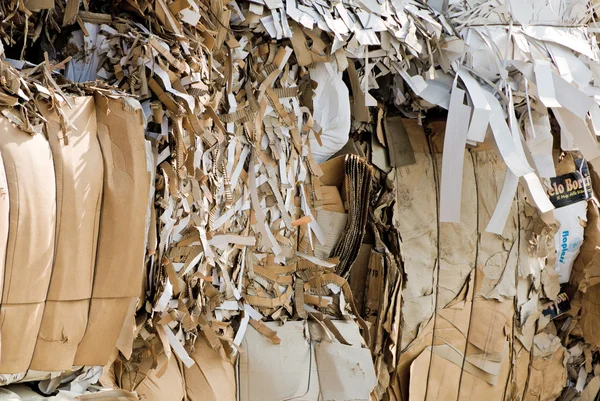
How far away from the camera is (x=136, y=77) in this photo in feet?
6.45

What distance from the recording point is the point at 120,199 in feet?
5.92

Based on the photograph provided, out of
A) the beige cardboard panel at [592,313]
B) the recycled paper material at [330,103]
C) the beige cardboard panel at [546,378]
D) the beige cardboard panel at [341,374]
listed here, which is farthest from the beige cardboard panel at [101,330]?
the beige cardboard panel at [592,313]

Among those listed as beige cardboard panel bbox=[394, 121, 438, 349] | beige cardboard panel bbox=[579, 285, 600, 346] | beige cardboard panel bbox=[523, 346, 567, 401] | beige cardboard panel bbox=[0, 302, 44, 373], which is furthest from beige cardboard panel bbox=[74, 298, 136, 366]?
beige cardboard panel bbox=[579, 285, 600, 346]

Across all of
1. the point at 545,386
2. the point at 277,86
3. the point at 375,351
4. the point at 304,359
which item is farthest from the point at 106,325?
the point at 545,386

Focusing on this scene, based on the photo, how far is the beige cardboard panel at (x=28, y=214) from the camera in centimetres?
163

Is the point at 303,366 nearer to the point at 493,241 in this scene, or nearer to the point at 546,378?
the point at 493,241

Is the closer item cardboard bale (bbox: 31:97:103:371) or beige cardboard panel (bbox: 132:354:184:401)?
cardboard bale (bbox: 31:97:103:371)

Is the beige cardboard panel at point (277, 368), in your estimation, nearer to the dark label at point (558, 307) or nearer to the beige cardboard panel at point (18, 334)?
the beige cardboard panel at point (18, 334)

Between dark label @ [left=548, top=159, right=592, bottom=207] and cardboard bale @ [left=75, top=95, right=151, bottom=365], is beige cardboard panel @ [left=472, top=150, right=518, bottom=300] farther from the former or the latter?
cardboard bale @ [left=75, top=95, right=151, bottom=365]

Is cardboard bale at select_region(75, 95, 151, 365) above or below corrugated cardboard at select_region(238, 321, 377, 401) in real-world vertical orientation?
above

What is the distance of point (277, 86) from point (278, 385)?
83 cm

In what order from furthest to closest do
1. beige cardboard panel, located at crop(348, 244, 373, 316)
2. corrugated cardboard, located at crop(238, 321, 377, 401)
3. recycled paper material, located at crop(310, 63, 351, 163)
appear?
beige cardboard panel, located at crop(348, 244, 373, 316) < recycled paper material, located at crop(310, 63, 351, 163) < corrugated cardboard, located at crop(238, 321, 377, 401)

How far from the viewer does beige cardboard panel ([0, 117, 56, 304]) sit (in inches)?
64.2

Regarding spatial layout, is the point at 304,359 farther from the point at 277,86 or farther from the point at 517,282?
the point at 517,282
